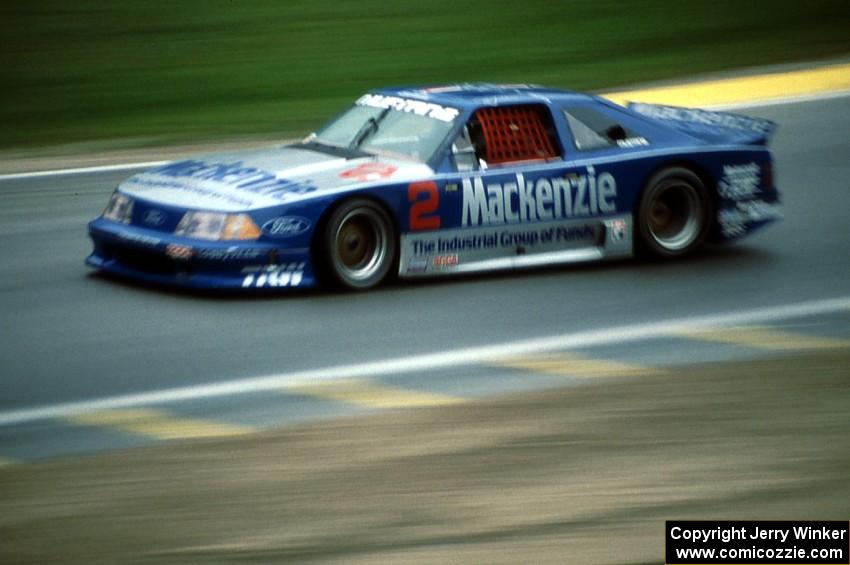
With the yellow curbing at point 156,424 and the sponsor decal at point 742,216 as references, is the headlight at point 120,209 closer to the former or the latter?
the yellow curbing at point 156,424

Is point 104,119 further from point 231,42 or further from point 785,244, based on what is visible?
point 785,244

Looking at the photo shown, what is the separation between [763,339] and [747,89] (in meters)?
9.17

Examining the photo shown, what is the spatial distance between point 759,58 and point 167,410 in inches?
587

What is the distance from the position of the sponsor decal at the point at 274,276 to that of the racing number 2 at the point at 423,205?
78cm

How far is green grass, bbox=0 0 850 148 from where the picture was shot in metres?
17.1

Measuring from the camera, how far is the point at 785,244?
11164 millimetres

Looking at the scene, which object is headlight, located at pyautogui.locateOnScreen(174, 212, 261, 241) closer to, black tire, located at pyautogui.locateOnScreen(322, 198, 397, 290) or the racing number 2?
black tire, located at pyautogui.locateOnScreen(322, 198, 397, 290)

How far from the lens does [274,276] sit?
352 inches

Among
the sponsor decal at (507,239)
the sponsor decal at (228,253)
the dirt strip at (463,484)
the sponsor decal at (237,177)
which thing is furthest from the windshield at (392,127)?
the dirt strip at (463,484)

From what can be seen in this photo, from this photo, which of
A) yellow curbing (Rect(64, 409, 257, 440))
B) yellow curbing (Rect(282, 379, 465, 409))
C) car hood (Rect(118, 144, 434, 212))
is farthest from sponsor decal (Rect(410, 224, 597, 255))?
yellow curbing (Rect(64, 409, 257, 440))

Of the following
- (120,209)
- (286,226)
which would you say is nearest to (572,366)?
(286,226)

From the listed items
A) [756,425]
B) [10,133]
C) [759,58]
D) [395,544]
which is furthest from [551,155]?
[759,58]

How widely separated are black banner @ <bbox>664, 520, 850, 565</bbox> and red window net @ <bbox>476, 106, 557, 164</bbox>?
15.1 ft

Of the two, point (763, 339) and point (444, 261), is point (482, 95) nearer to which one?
point (444, 261)
